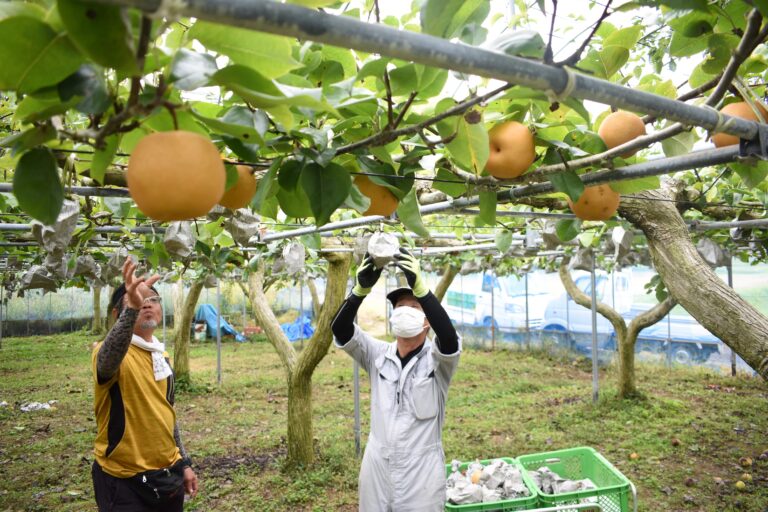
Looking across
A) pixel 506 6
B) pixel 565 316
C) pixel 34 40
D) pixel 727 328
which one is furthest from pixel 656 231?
pixel 565 316

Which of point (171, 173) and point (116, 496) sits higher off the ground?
point (171, 173)

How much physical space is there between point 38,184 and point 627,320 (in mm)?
11303

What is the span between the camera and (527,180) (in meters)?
1.14

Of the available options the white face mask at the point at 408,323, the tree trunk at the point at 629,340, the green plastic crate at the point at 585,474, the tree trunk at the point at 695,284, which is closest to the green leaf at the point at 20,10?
the tree trunk at the point at 695,284

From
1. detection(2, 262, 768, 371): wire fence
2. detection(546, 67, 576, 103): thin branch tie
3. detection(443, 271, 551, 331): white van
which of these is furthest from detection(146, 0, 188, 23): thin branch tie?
detection(443, 271, 551, 331): white van

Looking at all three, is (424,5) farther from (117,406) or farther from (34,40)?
(117,406)

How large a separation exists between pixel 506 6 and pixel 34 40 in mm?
1456

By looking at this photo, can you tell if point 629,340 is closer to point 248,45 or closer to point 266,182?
point 266,182

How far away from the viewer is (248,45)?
667 mm

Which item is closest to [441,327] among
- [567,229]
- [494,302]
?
[567,229]

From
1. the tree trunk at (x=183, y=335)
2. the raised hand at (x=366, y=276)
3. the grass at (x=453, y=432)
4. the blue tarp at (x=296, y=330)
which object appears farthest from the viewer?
the blue tarp at (x=296, y=330)

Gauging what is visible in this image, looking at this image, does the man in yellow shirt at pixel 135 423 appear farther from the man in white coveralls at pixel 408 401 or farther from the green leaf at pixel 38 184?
the green leaf at pixel 38 184

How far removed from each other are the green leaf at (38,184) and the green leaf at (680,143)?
1.11 m

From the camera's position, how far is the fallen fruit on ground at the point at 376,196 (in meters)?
1.13
